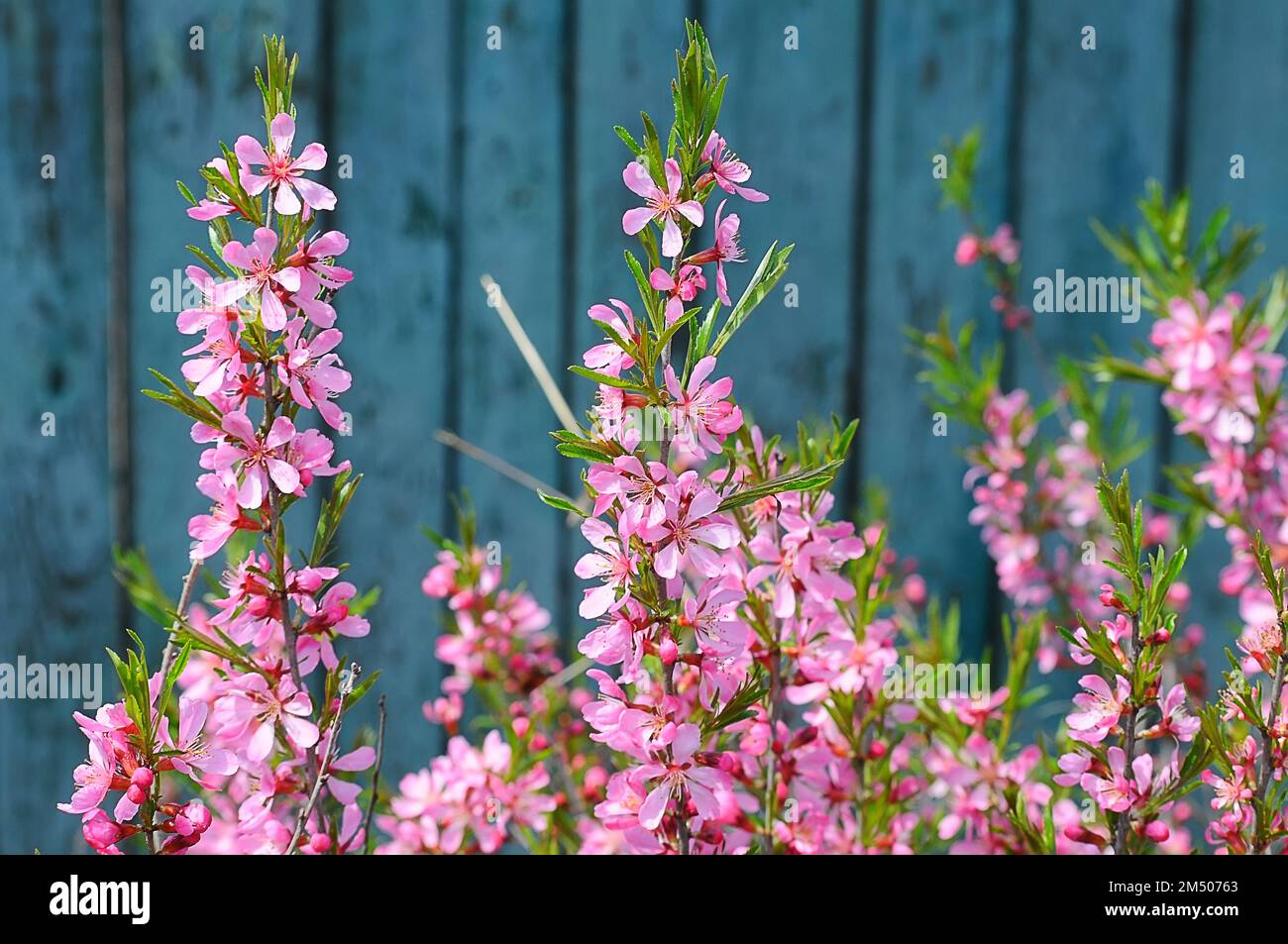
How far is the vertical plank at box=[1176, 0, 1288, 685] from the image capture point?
175 cm

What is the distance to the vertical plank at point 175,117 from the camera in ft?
5.57

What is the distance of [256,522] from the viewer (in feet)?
2.51

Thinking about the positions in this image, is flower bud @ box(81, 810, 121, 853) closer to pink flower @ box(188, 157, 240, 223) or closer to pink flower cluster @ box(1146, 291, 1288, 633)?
pink flower @ box(188, 157, 240, 223)

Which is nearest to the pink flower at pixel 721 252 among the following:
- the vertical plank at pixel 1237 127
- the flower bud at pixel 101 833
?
the flower bud at pixel 101 833

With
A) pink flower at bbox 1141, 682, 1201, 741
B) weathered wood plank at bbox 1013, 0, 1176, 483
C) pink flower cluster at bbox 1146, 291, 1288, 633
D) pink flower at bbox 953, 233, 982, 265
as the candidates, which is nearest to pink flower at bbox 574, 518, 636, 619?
pink flower at bbox 1141, 682, 1201, 741

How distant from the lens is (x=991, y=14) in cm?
173

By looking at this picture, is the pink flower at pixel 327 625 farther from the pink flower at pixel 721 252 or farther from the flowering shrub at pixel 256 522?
the pink flower at pixel 721 252

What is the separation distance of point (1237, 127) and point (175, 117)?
144 cm

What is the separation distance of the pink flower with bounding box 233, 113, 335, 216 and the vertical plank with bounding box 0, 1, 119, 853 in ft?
3.67

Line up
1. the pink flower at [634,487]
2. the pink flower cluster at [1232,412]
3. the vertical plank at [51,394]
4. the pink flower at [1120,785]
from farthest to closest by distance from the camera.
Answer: the vertical plank at [51,394] → the pink flower cluster at [1232,412] → the pink flower at [1120,785] → the pink flower at [634,487]

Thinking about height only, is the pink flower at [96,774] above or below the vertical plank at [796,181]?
below

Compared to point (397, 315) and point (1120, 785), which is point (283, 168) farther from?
point (397, 315)

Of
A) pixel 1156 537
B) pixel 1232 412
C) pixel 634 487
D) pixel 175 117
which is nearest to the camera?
pixel 634 487

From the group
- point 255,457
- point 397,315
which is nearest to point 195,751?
point 255,457
